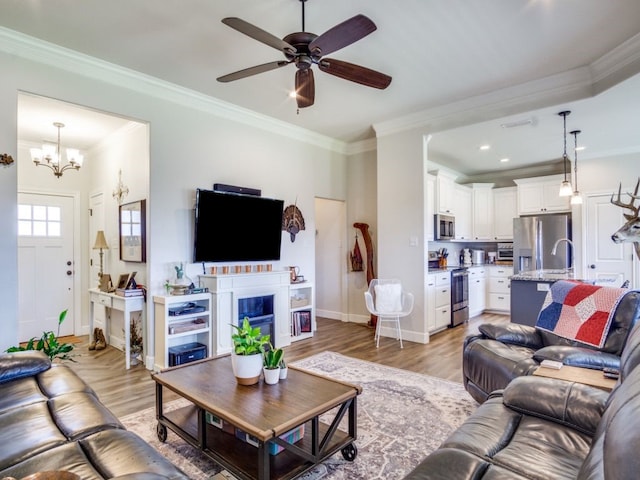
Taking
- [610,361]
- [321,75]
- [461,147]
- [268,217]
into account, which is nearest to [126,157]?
[268,217]

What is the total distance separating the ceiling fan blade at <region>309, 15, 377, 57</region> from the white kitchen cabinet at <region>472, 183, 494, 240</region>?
226 inches

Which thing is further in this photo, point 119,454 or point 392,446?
point 392,446

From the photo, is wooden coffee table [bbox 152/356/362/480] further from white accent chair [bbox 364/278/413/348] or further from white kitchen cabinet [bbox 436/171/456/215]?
white kitchen cabinet [bbox 436/171/456/215]

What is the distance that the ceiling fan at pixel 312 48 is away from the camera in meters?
2.13

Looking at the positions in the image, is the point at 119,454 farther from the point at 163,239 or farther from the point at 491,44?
the point at 491,44

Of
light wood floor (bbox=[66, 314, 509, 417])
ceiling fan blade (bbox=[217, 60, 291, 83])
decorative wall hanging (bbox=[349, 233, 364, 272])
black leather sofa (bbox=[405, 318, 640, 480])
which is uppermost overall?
ceiling fan blade (bbox=[217, 60, 291, 83])

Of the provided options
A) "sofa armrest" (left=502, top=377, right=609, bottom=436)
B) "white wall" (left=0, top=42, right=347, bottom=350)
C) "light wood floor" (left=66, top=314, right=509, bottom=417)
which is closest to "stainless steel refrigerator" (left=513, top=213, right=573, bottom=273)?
"light wood floor" (left=66, top=314, right=509, bottom=417)

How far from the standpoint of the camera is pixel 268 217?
4719 mm

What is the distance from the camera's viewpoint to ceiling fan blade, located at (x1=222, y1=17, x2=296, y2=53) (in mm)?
2082

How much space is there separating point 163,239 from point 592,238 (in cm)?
634

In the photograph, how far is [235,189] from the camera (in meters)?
4.52

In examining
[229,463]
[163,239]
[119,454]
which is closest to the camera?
[119,454]

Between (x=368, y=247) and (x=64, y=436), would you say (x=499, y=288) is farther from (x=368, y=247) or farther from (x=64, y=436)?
(x=64, y=436)

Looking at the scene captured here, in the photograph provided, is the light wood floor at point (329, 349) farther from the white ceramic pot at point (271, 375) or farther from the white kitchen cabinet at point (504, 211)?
the white kitchen cabinet at point (504, 211)
